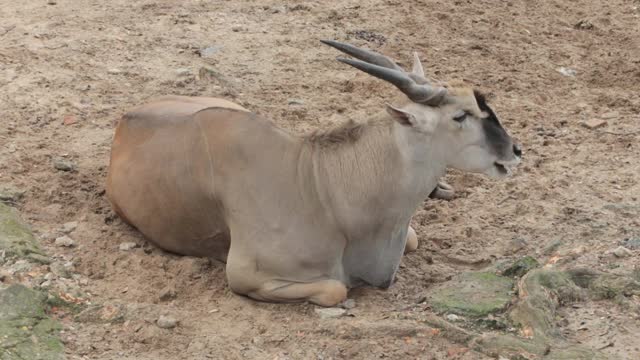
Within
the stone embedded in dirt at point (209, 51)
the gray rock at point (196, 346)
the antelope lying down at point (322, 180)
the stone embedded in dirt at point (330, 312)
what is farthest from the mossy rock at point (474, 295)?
the stone embedded in dirt at point (209, 51)

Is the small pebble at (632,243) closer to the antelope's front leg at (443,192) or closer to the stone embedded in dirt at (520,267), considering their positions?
the stone embedded in dirt at (520,267)

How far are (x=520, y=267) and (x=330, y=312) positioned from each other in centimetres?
97

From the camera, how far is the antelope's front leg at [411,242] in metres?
5.30

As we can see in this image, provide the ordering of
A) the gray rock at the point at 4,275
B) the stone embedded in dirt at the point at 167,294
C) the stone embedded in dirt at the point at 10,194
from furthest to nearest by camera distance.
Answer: the stone embedded in dirt at the point at 10,194 < the stone embedded in dirt at the point at 167,294 < the gray rock at the point at 4,275

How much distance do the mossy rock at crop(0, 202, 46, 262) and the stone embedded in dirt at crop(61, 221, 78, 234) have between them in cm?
17

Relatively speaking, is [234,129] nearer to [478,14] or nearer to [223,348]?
[223,348]

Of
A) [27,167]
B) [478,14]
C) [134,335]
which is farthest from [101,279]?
[478,14]

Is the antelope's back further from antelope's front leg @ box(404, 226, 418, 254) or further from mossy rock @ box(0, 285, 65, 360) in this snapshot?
antelope's front leg @ box(404, 226, 418, 254)

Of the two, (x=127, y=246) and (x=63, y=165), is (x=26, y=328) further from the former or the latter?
(x=63, y=165)

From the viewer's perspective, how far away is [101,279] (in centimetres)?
491

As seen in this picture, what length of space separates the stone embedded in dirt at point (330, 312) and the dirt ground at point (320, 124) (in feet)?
0.13

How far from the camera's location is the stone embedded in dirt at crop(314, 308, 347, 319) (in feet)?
15.2

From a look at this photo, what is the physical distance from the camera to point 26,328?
14.0 ft

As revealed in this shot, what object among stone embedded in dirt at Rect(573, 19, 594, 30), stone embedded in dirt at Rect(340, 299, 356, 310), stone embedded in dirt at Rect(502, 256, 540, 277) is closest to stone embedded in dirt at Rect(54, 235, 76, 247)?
stone embedded in dirt at Rect(340, 299, 356, 310)
